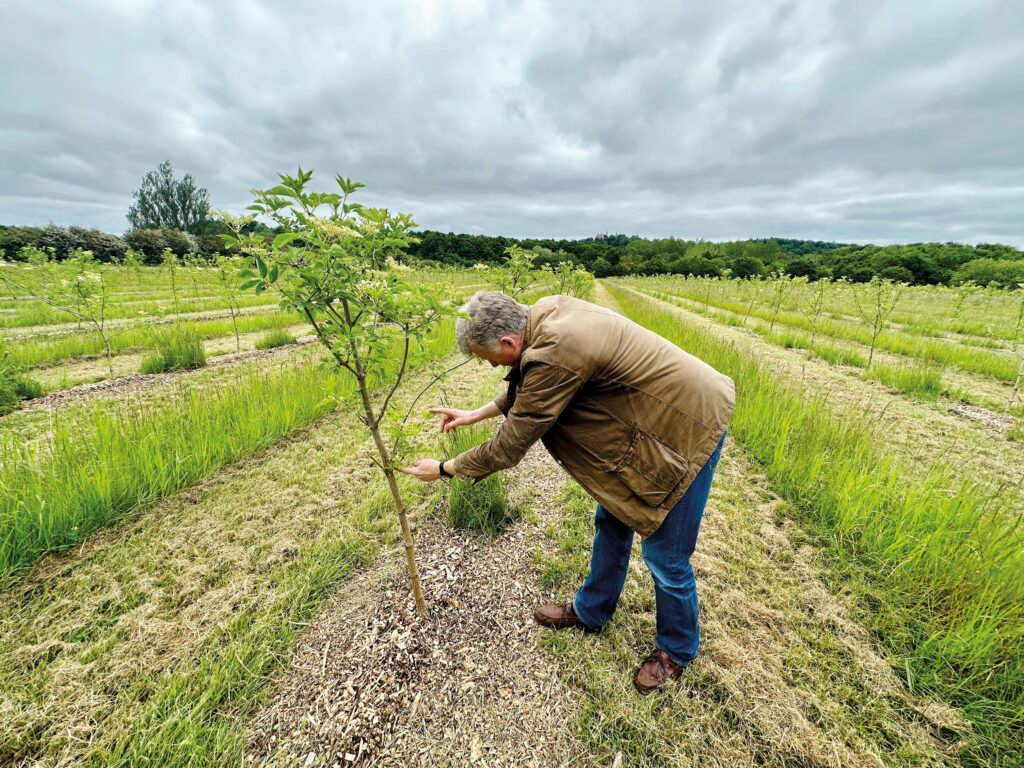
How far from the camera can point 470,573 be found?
2.69 metres

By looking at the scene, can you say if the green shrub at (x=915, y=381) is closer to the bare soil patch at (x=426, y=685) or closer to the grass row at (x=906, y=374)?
the grass row at (x=906, y=374)

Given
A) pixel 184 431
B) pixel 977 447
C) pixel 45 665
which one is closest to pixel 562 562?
pixel 45 665

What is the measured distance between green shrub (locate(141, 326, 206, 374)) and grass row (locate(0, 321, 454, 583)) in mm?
3016

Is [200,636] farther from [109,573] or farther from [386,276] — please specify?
[386,276]

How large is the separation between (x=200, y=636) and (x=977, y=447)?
8.02 m

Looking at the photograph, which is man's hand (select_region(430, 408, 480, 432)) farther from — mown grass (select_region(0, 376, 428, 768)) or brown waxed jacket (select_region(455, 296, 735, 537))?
mown grass (select_region(0, 376, 428, 768))

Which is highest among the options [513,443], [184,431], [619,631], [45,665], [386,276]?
[386,276]

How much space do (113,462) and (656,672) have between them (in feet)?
14.0

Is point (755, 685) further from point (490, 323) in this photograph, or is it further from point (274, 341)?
point (274, 341)

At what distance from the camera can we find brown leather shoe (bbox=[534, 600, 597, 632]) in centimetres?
235

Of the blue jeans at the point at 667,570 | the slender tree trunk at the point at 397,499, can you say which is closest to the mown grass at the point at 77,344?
the slender tree trunk at the point at 397,499

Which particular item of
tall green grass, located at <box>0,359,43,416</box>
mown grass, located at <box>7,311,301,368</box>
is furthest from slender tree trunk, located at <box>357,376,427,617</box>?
mown grass, located at <box>7,311,301,368</box>

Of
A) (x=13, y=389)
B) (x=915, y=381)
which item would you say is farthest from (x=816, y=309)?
(x=13, y=389)

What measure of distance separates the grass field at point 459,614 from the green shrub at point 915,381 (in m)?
2.93
